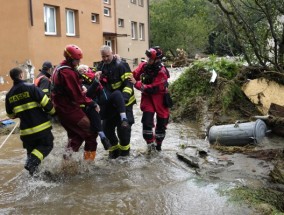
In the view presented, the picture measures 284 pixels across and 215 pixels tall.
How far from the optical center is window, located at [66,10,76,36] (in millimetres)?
21484

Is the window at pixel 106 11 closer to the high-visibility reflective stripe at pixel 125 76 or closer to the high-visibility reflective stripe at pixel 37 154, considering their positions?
the high-visibility reflective stripe at pixel 125 76

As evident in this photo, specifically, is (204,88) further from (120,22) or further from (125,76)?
(120,22)

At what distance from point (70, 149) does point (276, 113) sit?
13.6ft

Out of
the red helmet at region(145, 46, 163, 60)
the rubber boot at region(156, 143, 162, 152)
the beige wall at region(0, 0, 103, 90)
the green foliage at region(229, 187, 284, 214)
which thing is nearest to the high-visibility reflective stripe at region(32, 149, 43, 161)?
the rubber boot at region(156, 143, 162, 152)

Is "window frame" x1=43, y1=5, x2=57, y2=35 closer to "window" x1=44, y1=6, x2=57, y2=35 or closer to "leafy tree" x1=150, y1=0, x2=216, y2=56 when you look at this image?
"window" x1=44, y1=6, x2=57, y2=35

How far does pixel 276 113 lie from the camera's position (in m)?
7.82

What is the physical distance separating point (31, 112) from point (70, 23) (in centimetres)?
1709

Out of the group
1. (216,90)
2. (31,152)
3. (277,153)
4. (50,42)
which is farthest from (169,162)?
(50,42)

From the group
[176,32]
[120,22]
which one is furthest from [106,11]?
[176,32]

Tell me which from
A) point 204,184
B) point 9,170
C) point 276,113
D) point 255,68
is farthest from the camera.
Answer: point 255,68

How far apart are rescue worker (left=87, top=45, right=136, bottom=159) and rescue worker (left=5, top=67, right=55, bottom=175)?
113cm

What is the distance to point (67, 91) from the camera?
582 cm

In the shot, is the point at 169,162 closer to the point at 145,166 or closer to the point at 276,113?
the point at 145,166

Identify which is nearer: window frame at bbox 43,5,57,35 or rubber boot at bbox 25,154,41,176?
rubber boot at bbox 25,154,41,176
